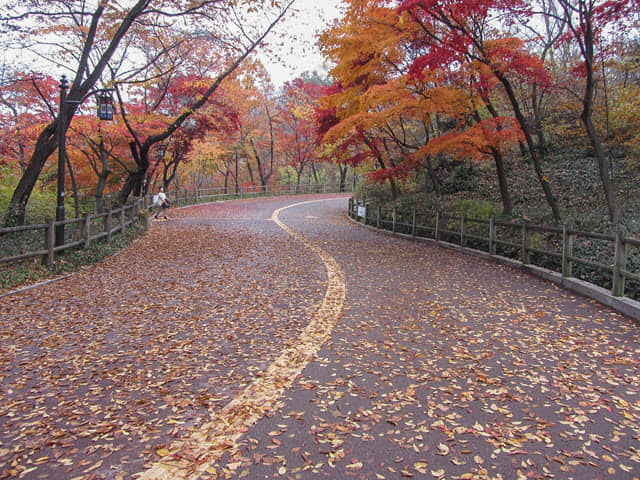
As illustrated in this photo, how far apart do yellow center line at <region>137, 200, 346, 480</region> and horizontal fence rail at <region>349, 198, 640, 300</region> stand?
4616 mm

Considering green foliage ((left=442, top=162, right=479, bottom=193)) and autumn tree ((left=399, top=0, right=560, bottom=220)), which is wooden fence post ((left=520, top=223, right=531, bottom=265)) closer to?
autumn tree ((left=399, top=0, right=560, bottom=220))

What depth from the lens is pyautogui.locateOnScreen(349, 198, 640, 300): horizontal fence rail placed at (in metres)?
6.67

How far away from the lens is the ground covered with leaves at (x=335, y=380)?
9.51ft

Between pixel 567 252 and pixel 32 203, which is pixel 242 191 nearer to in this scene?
pixel 32 203

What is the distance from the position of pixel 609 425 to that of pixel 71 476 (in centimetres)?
384

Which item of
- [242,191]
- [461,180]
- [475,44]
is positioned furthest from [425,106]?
[242,191]

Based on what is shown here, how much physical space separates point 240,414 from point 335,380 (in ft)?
3.25

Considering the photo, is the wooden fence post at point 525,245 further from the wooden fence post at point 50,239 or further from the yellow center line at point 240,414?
the wooden fence post at point 50,239

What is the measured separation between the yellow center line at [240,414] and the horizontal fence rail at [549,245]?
4.62 meters

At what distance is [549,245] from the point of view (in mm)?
9820

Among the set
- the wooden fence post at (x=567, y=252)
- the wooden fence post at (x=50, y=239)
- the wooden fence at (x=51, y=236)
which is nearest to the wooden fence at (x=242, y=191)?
the wooden fence at (x=51, y=236)

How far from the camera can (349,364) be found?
443 centimetres

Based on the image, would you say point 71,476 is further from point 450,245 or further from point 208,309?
point 450,245

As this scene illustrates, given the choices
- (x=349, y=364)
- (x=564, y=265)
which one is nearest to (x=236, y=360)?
(x=349, y=364)
